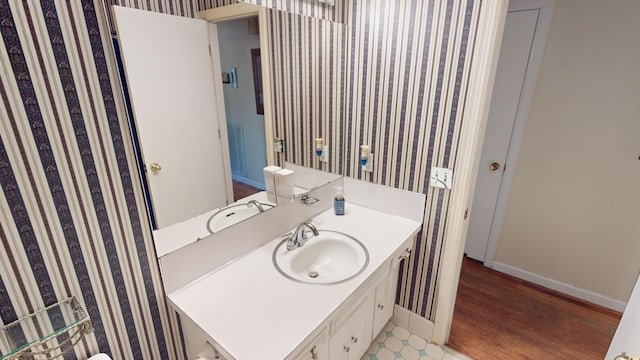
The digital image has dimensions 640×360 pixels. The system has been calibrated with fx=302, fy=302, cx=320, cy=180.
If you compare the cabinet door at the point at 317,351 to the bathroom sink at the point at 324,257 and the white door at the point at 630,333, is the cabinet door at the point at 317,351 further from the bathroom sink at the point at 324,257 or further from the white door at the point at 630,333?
the white door at the point at 630,333

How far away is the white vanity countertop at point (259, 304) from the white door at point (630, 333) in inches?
31.7

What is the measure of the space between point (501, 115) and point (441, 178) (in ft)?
3.84

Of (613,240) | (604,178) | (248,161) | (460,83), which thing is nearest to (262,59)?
(248,161)

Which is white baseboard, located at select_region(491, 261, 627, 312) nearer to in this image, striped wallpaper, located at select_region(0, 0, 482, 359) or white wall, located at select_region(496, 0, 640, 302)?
white wall, located at select_region(496, 0, 640, 302)

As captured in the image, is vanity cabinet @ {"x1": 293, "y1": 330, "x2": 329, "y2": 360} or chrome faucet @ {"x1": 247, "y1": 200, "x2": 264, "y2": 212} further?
chrome faucet @ {"x1": 247, "y1": 200, "x2": 264, "y2": 212}

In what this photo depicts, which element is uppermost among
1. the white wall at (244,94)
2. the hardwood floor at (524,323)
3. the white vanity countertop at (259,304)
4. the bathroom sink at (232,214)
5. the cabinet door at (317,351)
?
the white wall at (244,94)

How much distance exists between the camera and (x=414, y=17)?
1.49m

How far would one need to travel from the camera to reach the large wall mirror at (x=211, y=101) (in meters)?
1.00

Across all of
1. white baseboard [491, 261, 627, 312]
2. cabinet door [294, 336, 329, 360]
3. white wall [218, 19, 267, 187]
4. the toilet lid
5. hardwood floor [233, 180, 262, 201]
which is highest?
Answer: white wall [218, 19, 267, 187]

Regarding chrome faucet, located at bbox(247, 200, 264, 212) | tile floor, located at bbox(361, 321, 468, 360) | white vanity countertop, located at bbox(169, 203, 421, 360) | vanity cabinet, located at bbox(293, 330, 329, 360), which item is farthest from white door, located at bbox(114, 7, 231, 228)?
tile floor, located at bbox(361, 321, 468, 360)

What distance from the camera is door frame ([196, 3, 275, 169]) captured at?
3.84 ft

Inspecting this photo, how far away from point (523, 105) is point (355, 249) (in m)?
1.74

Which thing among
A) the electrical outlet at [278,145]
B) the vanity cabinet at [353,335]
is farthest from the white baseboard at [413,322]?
the electrical outlet at [278,145]

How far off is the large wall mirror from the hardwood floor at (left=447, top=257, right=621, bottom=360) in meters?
1.63
